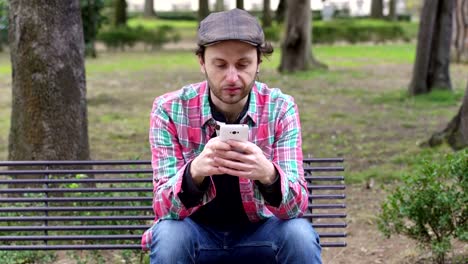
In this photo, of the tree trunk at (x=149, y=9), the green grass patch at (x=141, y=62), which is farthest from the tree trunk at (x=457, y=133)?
the tree trunk at (x=149, y=9)

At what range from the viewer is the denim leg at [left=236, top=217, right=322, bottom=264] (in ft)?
11.3

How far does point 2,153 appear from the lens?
10227mm

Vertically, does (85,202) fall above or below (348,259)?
above

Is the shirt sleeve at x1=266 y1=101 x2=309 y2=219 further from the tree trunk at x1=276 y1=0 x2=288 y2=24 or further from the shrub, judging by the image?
the tree trunk at x1=276 y1=0 x2=288 y2=24

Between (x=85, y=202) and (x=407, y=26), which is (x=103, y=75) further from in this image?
(x=407, y=26)

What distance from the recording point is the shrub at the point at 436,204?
496 cm

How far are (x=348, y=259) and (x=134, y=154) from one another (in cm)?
429

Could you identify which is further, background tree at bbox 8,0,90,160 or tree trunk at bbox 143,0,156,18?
tree trunk at bbox 143,0,156,18

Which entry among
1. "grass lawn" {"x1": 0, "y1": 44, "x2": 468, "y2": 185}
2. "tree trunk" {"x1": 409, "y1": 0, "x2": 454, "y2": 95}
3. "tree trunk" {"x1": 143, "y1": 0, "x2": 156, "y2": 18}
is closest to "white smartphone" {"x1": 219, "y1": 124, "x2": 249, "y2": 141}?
"grass lawn" {"x1": 0, "y1": 44, "x2": 468, "y2": 185}

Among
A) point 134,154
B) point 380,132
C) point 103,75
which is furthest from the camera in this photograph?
point 103,75

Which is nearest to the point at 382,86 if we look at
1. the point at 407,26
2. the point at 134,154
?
the point at 134,154

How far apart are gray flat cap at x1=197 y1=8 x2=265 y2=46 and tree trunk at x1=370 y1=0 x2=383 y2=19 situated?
42816mm

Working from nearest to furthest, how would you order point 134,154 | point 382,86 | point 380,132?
point 134,154, point 380,132, point 382,86

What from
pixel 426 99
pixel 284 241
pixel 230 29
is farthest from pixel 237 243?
pixel 426 99
